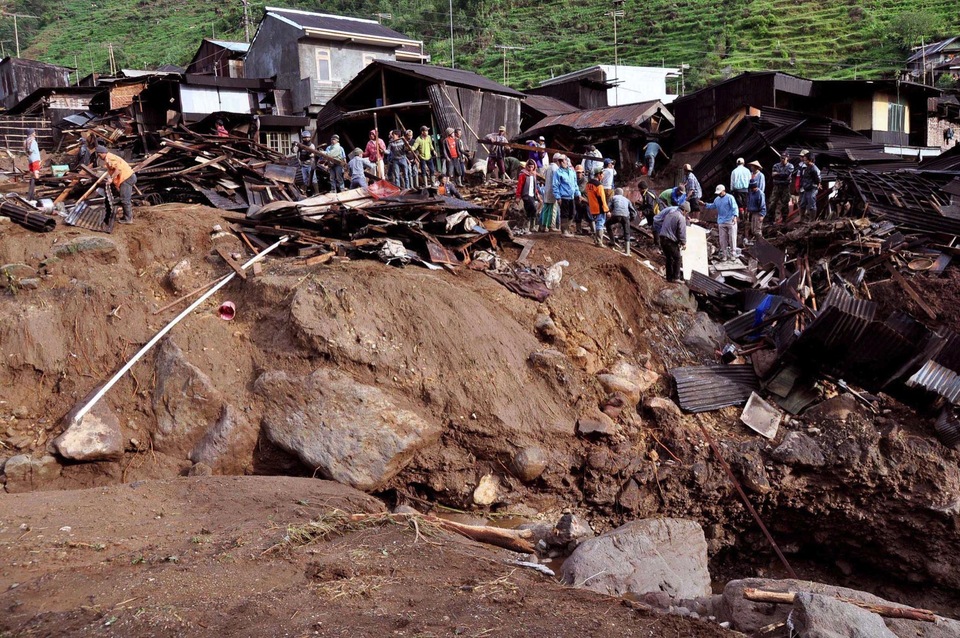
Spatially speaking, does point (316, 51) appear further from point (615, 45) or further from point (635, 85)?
point (615, 45)

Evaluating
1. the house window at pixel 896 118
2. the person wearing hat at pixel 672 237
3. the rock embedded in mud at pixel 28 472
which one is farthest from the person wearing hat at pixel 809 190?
the rock embedded in mud at pixel 28 472

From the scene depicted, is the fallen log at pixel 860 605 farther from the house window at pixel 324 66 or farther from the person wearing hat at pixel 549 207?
the house window at pixel 324 66

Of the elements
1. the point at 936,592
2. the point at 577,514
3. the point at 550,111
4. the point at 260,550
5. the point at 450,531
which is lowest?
the point at 936,592

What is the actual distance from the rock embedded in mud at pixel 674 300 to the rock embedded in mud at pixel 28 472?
30.0ft

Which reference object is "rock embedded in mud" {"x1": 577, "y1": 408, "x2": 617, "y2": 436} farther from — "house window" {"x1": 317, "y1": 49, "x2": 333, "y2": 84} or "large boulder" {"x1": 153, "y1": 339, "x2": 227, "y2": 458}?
"house window" {"x1": 317, "y1": 49, "x2": 333, "y2": 84}

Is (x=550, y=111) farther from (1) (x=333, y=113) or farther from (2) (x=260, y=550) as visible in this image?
(2) (x=260, y=550)

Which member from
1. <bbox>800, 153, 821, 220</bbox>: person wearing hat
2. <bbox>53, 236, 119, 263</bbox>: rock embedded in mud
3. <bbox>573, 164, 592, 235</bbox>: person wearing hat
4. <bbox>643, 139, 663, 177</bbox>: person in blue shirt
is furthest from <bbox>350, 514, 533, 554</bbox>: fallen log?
<bbox>643, 139, 663, 177</bbox>: person in blue shirt

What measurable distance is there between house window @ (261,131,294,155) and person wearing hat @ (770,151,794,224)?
15768 mm

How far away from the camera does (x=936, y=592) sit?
10.8 metres

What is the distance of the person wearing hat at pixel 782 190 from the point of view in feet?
61.6

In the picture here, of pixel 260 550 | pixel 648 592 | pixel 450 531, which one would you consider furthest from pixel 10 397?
pixel 648 592

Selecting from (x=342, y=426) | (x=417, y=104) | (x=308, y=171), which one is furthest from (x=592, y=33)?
(x=342, y=426)

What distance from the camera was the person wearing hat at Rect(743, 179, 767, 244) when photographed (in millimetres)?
16953

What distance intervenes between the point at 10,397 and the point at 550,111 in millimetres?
22165
